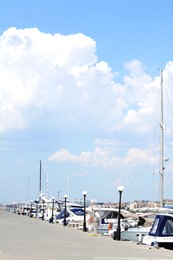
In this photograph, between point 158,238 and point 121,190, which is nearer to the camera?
point 158,238

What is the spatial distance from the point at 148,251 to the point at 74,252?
3.73 metres

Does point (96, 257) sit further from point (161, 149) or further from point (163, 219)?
point (161, 149)

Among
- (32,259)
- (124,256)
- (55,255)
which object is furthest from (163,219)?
(32,259)

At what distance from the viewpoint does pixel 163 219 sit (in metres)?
29.8

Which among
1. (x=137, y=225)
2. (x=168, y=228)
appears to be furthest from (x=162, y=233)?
(x=137, y=225)

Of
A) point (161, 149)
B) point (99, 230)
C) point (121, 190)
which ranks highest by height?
point (161, 149)

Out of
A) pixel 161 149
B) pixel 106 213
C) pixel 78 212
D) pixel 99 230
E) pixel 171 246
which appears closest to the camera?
pixel 171 246

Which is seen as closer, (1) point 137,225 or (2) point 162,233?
(2) point 162,233

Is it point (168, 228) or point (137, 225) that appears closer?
point (168, 228)

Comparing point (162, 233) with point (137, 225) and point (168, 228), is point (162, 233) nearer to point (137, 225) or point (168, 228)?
point (168, 228)

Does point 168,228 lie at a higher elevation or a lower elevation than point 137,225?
higher

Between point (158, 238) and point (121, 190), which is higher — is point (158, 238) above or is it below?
below

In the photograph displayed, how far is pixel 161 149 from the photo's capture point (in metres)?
44.9

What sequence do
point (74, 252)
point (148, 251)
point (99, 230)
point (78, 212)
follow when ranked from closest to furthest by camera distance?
point (74, 252) → point (148, 251) → point (99, 230) → point (78, 212)
